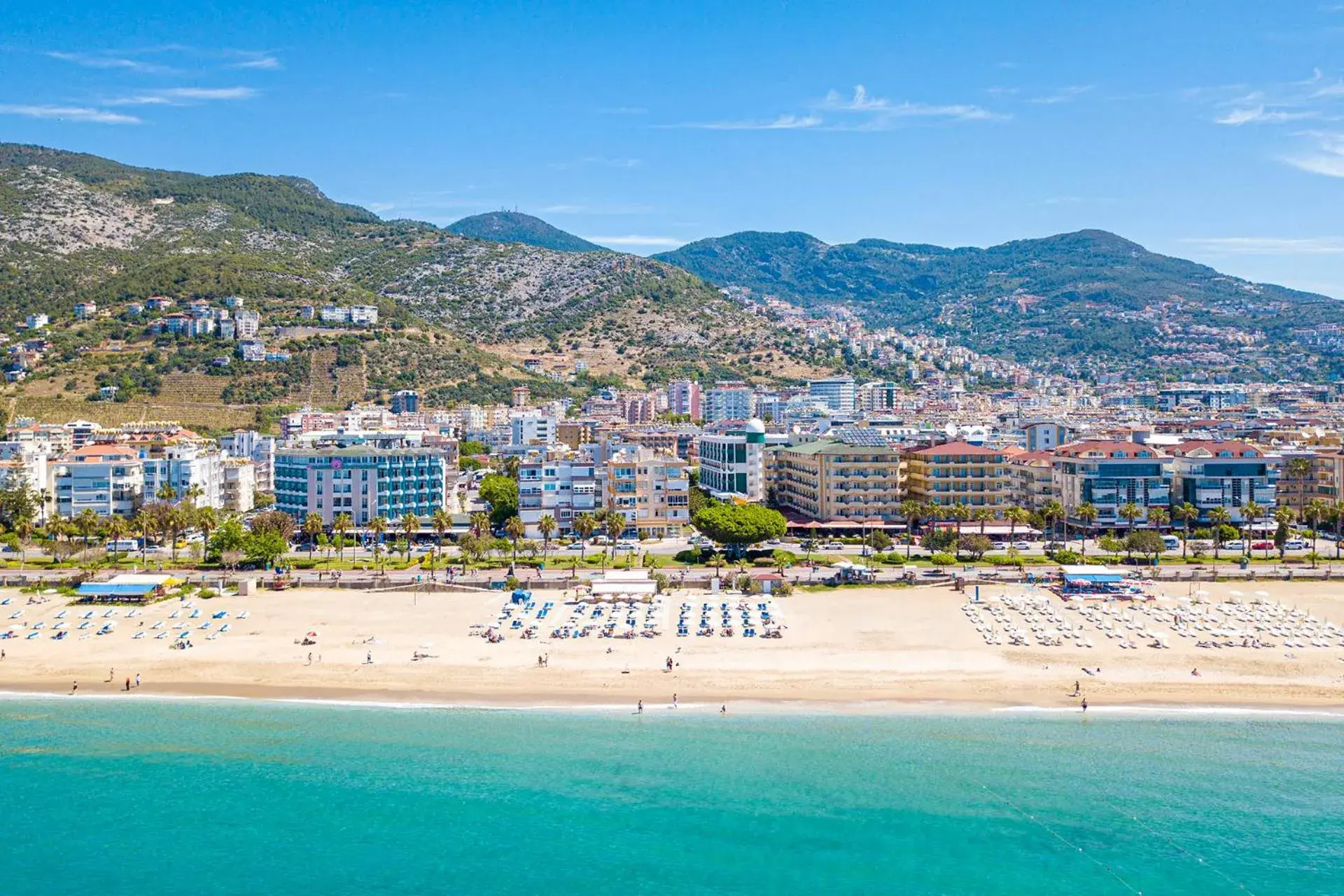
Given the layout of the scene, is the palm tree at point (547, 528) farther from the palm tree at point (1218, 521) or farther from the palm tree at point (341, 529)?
the palm tree at point (1218, 521)

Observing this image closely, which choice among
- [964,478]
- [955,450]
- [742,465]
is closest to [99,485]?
[742,465]

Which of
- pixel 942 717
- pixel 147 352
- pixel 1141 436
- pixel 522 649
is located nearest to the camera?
pixel 942 717

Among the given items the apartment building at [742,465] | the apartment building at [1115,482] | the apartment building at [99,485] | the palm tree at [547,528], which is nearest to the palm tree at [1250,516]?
the apartment building at [1115,482]

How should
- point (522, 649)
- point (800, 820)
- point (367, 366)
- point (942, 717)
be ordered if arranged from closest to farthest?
point (800, 820) < point (942, 717) < point (522, 649) < point (367, 366)

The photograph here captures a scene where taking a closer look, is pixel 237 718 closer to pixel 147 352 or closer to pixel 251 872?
pixel 251 872

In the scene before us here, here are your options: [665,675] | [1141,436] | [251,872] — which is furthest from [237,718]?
[1141,436]

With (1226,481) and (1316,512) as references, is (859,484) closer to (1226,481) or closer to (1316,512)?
(1226,481)

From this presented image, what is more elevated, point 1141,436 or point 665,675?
point 1141,436
